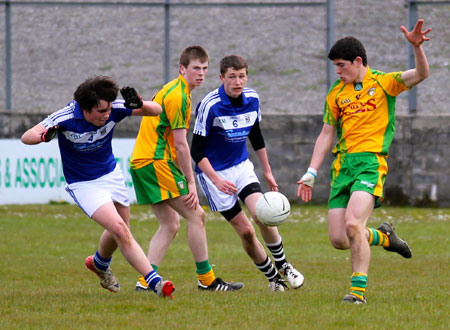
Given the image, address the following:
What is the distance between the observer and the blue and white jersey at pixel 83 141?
7492mm

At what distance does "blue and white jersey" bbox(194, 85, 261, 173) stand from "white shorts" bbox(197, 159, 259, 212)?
65mm

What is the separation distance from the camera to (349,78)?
25.2 ft

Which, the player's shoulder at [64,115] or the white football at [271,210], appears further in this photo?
the white football at [271,210]

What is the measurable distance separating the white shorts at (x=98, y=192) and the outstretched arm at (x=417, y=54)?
2.64 meters

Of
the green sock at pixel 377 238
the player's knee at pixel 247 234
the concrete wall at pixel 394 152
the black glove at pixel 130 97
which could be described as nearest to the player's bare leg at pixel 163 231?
the player's knee at pixel 247 234

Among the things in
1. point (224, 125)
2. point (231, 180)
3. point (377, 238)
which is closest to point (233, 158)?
point (231, 180)

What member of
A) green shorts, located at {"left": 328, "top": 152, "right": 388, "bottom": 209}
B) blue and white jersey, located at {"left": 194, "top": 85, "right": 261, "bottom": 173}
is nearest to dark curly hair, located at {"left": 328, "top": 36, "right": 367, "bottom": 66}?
green shorts, located at {"left": 328, "top": 152, "right": 388, "bottom": 209}

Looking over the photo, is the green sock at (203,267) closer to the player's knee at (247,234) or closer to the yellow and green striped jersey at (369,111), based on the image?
the player's knee at (247,234)

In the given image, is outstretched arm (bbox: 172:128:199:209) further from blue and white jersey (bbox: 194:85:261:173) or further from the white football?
the white football

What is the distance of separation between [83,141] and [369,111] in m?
2.43

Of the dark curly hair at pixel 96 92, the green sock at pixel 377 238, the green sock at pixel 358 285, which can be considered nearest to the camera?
the green sock at pixel 358 285

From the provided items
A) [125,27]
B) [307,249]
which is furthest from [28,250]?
[125,27]

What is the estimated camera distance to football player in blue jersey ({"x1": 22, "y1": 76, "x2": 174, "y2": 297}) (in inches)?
289

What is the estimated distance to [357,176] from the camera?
751 cm
